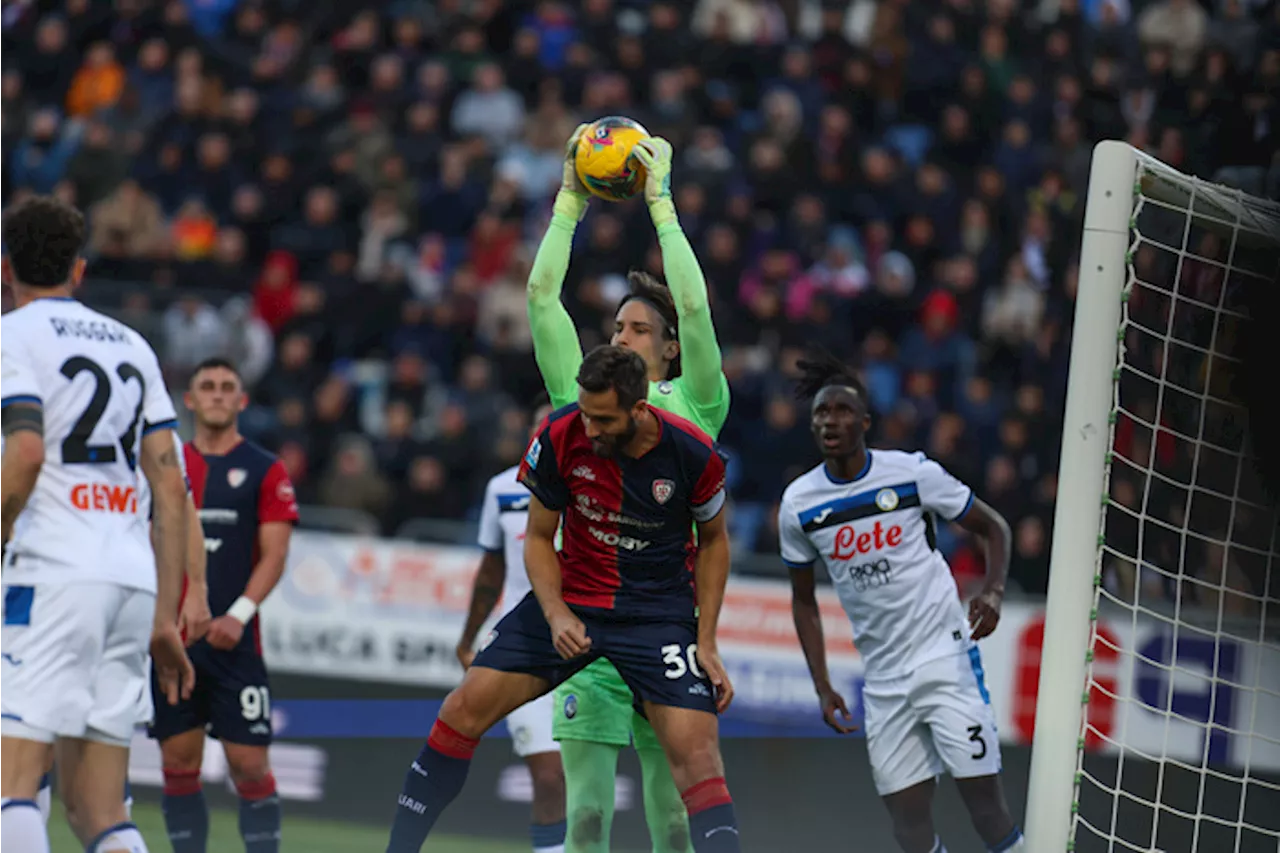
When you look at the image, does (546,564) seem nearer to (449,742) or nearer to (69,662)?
(449,742)

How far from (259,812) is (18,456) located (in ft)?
10.3

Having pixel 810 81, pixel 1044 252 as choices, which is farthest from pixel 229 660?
pixel 810 81

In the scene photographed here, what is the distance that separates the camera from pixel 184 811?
8531 millimetres

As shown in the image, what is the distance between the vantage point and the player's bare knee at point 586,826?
22.0ft

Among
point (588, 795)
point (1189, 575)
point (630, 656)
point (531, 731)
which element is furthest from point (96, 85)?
point (630, 656)

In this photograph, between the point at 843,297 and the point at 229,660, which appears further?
the point at 843,297

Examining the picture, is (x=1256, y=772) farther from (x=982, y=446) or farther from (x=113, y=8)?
(x=113, y=8)

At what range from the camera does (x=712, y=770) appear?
20.3ft

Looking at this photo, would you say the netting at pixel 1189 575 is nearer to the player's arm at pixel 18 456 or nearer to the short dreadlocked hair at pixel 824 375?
the short dreadlocked hair at pixel 824 375

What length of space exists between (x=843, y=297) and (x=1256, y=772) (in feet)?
19.0

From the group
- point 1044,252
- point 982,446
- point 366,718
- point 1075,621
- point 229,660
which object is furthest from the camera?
point 1044,252

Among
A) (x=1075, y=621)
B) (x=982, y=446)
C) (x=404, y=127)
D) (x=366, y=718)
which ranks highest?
(x=404, y=127)

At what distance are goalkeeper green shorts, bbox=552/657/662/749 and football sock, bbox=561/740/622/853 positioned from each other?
0.04 m

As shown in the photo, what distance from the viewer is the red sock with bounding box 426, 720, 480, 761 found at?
6.31m
